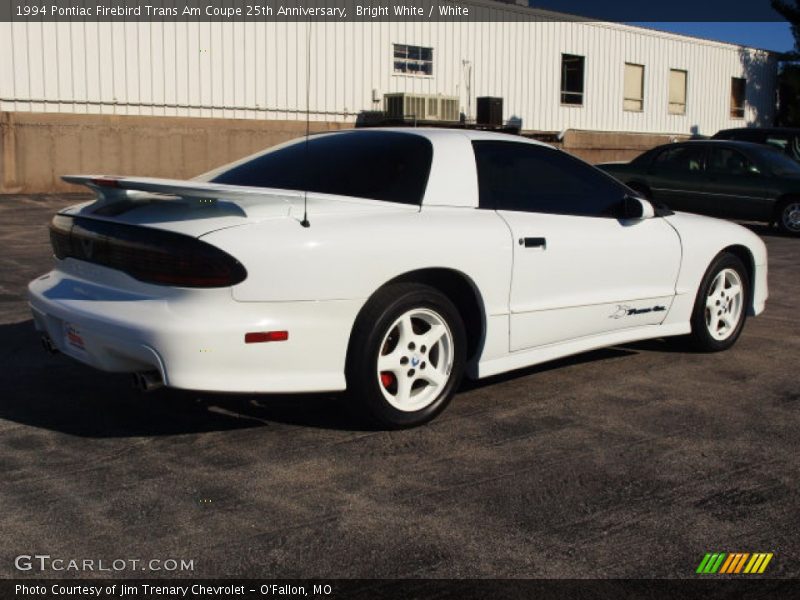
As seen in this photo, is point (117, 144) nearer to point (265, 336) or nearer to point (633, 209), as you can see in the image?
point (633, 209)

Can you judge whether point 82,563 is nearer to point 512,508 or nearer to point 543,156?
point 512,508

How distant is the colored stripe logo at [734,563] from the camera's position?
311 cm

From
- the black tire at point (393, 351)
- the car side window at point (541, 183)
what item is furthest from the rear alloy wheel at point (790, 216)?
the black tire at point (393, 351)

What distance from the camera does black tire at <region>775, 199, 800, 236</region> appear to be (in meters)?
14.4

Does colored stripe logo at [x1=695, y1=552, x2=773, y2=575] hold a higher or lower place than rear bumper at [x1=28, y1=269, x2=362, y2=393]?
lower

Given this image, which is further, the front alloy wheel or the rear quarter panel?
the front alloy wheel

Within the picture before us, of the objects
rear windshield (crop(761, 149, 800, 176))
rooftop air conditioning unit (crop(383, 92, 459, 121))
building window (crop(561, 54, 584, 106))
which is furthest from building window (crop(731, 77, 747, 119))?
rear windshield (crop(761, 149, 800, 176))

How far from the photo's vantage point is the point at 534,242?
4945mm

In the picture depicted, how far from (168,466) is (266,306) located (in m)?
0.76

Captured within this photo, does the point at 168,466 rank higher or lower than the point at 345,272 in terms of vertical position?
lower

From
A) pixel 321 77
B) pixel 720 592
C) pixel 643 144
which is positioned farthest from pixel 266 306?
pixel 643 144

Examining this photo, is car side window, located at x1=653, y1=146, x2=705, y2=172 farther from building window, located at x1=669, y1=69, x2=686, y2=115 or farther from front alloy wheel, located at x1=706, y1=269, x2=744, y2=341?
building window, located at x1=669, y1=69, x2=686, y2=115

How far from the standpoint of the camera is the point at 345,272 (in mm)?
4148
